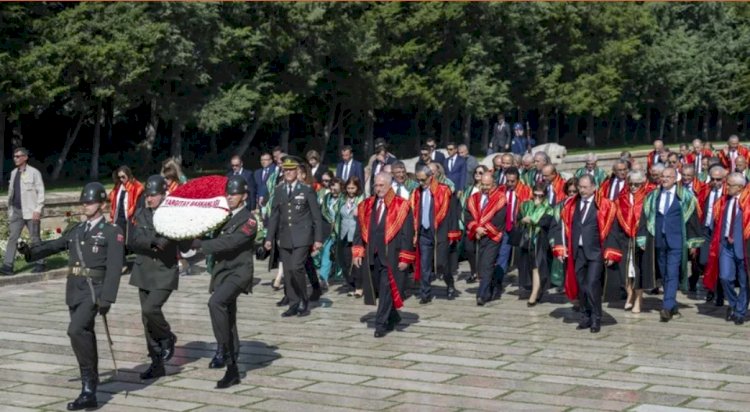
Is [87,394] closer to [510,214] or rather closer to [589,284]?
[589,284]

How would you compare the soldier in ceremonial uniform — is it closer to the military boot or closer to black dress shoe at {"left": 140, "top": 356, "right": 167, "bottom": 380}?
black dress shoe at {"left": 140, "top": 356, "right": 167, "bottom": 380}

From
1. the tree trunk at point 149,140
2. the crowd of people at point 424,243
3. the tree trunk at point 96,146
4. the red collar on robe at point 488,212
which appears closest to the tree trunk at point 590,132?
the tree trunk at point 149,140

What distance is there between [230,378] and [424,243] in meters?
6.09

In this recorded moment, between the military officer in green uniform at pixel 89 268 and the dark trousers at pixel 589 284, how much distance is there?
5819 millimetres

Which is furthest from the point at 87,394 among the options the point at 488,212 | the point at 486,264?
the point at 488,212

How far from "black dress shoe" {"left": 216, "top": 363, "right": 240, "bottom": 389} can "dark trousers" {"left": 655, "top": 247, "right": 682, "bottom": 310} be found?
6.05m

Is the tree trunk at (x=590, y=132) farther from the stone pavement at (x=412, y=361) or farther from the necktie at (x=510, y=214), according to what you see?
the stone pavement at (x=412, y=361)

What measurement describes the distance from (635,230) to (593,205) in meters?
1.11

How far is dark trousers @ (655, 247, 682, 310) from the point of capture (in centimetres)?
1583

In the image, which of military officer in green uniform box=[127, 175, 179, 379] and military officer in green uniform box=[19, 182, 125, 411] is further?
military officer in green uniform box=[127, 175, 179, 379]

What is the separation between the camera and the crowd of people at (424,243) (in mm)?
12125

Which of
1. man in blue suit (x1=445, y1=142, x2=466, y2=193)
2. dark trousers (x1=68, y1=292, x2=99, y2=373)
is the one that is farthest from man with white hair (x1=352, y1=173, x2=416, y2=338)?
man in blue suit (x1=445, y1=142, x2=466, y2=193)

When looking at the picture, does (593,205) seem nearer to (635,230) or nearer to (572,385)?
(635,230)

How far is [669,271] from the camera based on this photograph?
52.5 ft
